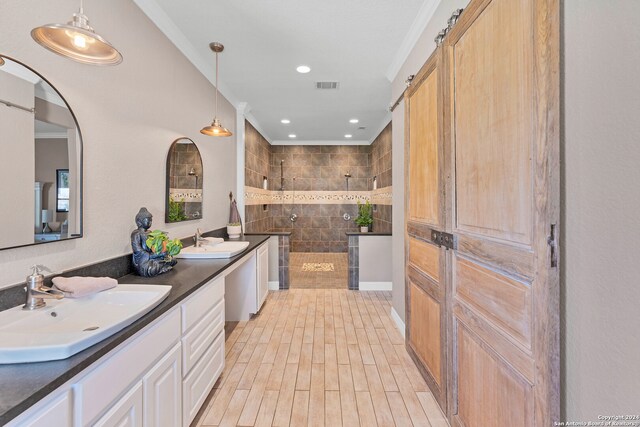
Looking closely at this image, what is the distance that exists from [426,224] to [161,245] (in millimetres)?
1795

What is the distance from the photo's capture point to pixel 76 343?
83 cm

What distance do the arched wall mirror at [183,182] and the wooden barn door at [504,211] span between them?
210 centimetres

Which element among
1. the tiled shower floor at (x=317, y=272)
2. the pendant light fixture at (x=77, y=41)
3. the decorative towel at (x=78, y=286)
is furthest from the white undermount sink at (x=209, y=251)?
the tiled shower floor at (x=317, y=272)

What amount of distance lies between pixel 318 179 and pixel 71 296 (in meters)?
5.86

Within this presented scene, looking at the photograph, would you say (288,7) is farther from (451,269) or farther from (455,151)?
(451,269)

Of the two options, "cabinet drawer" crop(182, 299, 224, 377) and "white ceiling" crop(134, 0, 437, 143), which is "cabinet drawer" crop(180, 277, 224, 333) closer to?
"cabinet drawer" crop(182, 299, 224, 377)

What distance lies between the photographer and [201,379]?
5.52 ft

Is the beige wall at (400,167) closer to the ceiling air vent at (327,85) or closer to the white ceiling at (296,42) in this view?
the white ceiling at (296,42)

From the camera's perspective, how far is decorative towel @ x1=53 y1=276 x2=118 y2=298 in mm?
1227

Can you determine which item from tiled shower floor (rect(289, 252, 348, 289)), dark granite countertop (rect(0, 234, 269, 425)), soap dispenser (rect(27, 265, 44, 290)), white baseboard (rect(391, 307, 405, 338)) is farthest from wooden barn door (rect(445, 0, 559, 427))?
tiled shower floor (rect(289, 252, 348, 289))

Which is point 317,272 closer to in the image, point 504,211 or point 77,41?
point 504,211

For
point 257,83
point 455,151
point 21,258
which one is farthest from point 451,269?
point 257,83

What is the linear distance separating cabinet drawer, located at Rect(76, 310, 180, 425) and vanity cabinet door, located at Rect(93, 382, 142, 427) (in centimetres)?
3

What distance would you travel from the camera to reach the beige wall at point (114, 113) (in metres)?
1.25
